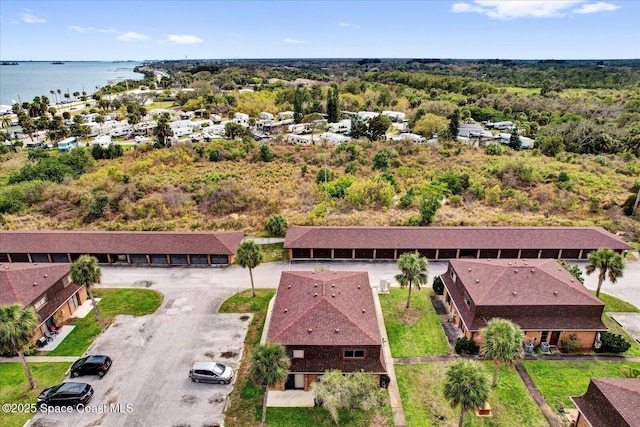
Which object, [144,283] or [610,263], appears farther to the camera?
[144,283]

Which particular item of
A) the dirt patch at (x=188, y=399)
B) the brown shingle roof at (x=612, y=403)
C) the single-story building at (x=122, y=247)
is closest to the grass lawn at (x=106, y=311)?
the single-story building at (x=122, y=247)

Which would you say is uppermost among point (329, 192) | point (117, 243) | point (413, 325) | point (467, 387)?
point (467, 387)

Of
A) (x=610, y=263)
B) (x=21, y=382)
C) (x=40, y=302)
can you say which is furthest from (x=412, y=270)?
(x=40, y=302)

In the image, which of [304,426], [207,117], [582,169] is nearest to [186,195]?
[304,426]

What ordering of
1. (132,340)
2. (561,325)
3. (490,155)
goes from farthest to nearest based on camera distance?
(490,155), (132,340), (561,325)

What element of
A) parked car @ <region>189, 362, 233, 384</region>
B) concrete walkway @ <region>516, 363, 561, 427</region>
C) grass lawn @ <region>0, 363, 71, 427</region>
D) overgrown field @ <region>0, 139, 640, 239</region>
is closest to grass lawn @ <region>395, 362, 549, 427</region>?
concrete walkway @ <region>516, 363, 561, 427</region>

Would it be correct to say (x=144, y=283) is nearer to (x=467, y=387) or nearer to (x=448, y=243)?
(x=467, y=387)

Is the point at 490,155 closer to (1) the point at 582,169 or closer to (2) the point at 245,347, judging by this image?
(1) the point at 582,169
